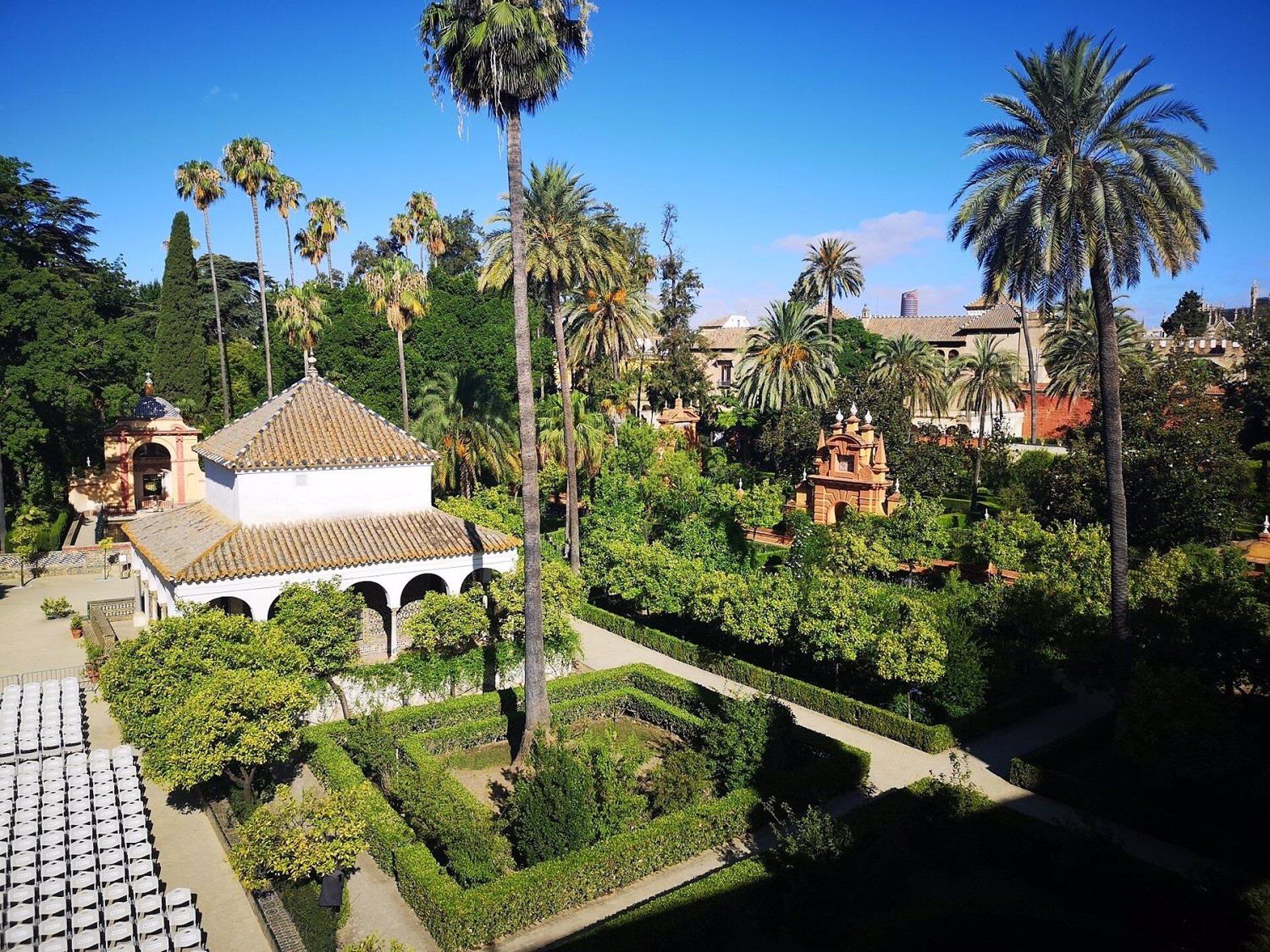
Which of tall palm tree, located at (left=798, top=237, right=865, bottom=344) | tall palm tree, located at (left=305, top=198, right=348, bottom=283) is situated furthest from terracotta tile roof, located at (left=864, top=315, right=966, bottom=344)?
tall palm tree, located at (left=305, top=198, right=348, bottom=283)

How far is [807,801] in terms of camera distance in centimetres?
1736

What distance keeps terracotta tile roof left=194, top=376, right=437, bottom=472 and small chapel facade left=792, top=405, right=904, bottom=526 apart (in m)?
24.3

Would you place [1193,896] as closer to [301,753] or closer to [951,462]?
[301,753]

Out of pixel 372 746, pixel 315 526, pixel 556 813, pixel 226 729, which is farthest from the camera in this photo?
pixel 315 526

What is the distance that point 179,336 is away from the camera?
60.2 metres

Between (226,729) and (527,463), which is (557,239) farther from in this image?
(226,729)

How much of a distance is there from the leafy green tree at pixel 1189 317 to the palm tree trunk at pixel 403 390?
219 ft

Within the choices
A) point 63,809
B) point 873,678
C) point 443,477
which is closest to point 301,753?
point 63,809

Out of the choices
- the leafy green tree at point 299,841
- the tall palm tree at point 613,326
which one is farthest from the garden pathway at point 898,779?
the tall palm tree at point 613,326

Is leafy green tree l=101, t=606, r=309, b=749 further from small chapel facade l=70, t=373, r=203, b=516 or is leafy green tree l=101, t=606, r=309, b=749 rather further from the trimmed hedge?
small chapel facade l=70, t=373, r=203, b=516

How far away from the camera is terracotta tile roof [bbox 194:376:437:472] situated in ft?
79.9

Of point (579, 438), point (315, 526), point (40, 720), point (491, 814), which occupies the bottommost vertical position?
point (491, 814)

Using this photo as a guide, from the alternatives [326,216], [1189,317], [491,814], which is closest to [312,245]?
[326,216]

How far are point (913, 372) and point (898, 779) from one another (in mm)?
40536
